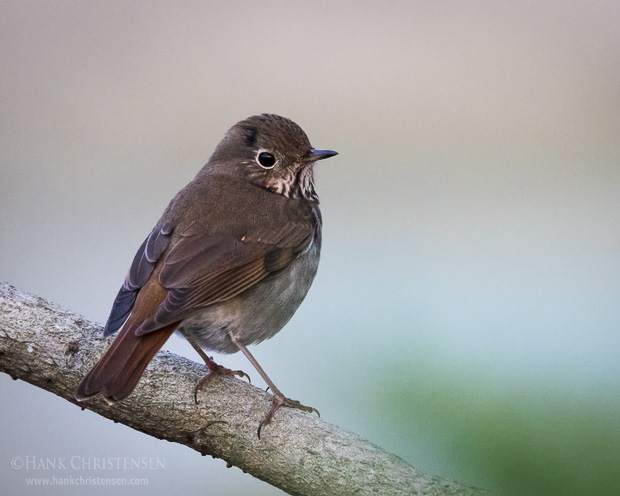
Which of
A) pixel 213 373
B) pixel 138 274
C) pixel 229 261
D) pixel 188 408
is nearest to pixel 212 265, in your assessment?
pixel 229 261

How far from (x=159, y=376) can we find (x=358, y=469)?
3.11ft

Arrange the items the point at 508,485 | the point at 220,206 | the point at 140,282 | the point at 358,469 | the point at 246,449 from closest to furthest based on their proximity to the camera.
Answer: the point at 508,485, the point at 358,469, the point at 246,449, the point at 140,282, the point at 220,206

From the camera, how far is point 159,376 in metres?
2.72

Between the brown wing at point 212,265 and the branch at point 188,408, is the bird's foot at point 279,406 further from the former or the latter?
the brown wing at point 212,265

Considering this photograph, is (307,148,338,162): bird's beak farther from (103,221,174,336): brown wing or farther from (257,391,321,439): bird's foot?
(257,391,321,439): bird's foot

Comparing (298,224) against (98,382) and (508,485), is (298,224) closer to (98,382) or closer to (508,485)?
(98,382)

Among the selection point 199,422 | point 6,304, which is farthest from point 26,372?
point 199,422

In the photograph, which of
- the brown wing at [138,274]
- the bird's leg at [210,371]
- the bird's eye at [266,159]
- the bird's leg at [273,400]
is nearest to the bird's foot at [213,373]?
the bird's leg at [210,371]

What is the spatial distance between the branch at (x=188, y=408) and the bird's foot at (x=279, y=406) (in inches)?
1.0

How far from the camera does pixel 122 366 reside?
7.81ft

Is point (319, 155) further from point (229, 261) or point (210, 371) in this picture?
point (210, 371)

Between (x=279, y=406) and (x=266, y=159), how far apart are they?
4.08ft

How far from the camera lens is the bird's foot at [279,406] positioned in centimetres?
A: 261

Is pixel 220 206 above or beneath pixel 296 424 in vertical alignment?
above
